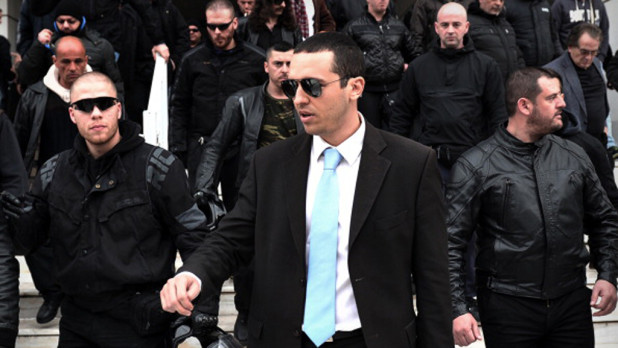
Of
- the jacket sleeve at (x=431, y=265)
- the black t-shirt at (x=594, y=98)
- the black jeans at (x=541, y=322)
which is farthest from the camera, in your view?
the black t-shirt at (x=594, y=98)

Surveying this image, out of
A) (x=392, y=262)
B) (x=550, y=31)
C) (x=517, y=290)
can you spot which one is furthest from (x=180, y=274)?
(x=550, y=31)

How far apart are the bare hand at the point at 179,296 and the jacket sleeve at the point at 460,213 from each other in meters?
1.97

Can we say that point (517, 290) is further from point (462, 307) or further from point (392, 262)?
point (392, 262)

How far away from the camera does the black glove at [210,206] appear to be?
5.18m

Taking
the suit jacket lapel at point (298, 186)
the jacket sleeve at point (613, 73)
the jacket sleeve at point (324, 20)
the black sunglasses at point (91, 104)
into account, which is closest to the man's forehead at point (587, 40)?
the jacket sleeve at point (613, 73)

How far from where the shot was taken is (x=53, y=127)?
6859 mm

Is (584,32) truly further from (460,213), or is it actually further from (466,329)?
(466,329)

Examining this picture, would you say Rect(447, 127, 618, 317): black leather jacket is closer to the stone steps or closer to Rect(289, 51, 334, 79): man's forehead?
Rect(289, 51, 334, 79): man's forehead

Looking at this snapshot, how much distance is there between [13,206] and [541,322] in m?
2.72

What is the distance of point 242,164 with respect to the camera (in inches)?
242

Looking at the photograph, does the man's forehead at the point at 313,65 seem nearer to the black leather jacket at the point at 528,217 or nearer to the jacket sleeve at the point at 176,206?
the jacket sleeve at the point at 176,206

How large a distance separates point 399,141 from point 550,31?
20.9 feet

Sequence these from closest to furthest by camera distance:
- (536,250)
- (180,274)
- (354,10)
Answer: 1. (180,274)
2. (536,250)
3. (354,10)

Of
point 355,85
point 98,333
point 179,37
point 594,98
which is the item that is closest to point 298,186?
point 355,85
